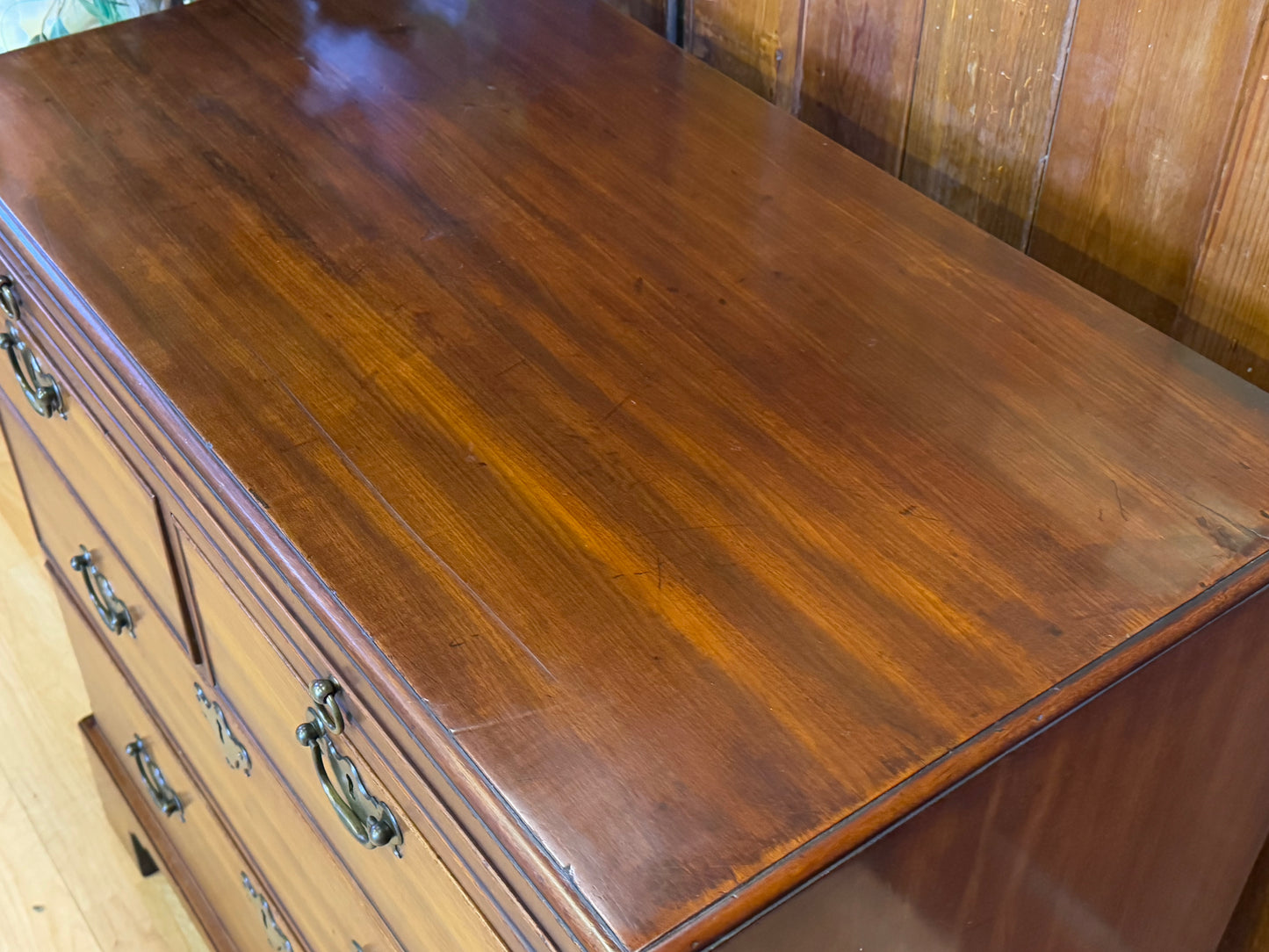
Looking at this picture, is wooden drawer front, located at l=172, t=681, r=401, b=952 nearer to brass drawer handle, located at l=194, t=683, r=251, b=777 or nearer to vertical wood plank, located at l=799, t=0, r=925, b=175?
brass drawer handle, located at l=194, t=683, r=251, b=777

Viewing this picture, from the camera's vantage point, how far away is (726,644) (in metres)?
0.58

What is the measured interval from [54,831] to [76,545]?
0.57m

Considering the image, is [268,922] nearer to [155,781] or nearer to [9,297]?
[155,781]

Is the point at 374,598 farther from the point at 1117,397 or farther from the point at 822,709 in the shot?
the point at 1117,397

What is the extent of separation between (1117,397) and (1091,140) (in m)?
0.21

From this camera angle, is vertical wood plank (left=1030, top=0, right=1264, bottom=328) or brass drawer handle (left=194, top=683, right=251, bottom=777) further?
brass drawer handle (left=194, top=683, right=251, bottom=777)

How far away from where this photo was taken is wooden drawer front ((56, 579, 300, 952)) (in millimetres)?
1108

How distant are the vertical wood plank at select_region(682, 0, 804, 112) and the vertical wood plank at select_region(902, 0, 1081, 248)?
0.14 m

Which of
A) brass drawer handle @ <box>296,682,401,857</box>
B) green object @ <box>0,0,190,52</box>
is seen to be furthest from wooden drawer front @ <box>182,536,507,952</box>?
green object @ <box>0,0,190,52</box>

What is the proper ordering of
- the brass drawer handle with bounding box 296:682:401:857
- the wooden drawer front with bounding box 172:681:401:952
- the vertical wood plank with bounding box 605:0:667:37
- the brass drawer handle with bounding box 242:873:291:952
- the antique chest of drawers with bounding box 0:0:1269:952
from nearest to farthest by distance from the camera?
the antique chest of drawers with bounding box 0:0:1269:952, the brass drawer handle with bounding box 296:682:401:857, the wooden drawer front with bounding box 172:681:401:952, the brass drawer handle with bounding box 242:873:291:952, the vertical wood plank with bounding box 605:0:667:37

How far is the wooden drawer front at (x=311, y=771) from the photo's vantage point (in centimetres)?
64

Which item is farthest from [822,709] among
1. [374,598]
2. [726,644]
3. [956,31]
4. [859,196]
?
[956,31]

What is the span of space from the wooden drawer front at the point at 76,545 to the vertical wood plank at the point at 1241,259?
741 mm

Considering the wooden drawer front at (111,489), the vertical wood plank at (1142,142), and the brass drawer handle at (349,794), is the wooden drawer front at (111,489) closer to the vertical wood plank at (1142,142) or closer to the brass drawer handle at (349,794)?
the brass drawer handle at (349,794)
